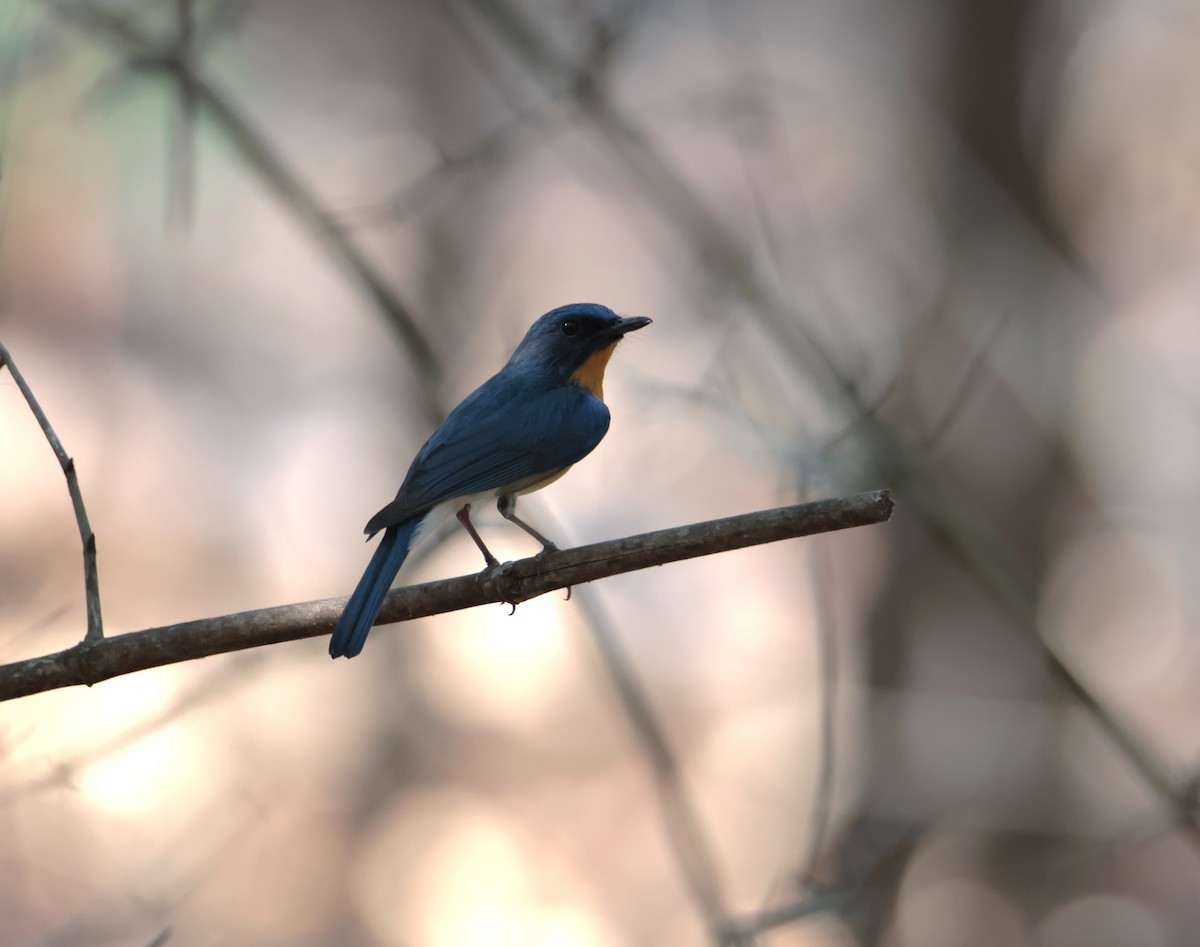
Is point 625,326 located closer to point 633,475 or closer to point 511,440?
point 511,440

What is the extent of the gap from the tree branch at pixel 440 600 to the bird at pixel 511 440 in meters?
0.16

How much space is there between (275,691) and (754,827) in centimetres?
275

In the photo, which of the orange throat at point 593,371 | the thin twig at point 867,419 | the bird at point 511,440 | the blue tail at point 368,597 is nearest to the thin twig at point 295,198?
the bird at point 511,440

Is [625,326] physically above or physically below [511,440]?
above

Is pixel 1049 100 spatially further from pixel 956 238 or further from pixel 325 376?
pixel 325 376

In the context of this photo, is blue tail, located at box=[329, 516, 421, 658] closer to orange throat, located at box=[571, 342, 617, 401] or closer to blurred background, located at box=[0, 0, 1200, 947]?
orange throat, located at box=[571, 342, 617, 401]

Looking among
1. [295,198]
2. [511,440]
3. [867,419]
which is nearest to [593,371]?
[511,440]

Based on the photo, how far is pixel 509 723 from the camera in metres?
6.52

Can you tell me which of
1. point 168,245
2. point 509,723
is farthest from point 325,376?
point 509,723

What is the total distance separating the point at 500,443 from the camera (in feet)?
12.8

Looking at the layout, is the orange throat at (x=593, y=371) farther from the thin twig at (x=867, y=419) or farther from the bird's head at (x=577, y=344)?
the thin twig at (x=867, y=419)

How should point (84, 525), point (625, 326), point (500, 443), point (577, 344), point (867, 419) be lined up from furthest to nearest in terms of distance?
point (577, 344) < point (625, 326) < point (867, 419) < point (500, 443) < point (84, 525)

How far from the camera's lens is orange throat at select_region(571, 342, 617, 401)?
14.6 ft

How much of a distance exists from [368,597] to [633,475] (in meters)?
3.48
